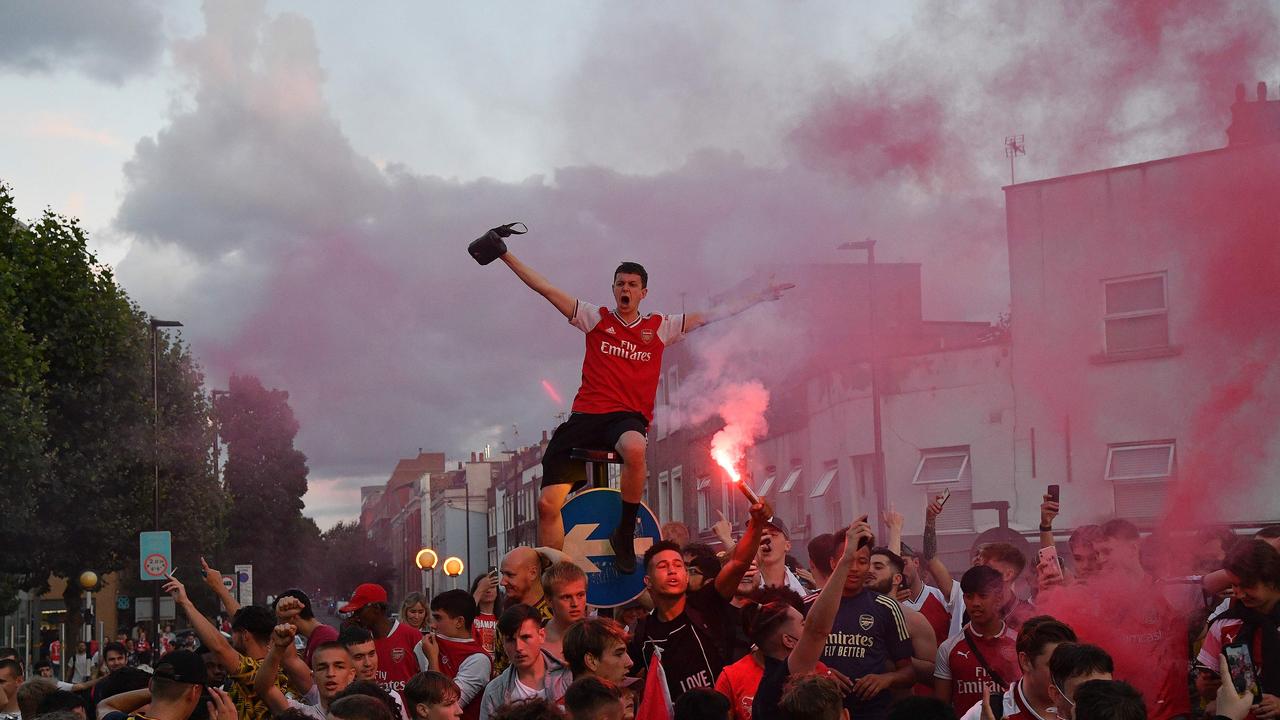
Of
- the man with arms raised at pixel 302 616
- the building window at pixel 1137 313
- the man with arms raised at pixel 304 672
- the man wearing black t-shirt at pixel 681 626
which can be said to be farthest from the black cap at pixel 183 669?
the building window at pixel 1137 313

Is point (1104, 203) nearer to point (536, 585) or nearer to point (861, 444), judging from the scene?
point (536, 585)

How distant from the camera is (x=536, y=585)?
8391mm

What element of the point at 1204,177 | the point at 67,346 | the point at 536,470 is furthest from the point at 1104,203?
the point at 536,470

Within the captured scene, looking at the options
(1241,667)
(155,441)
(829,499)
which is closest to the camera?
(1241,667)

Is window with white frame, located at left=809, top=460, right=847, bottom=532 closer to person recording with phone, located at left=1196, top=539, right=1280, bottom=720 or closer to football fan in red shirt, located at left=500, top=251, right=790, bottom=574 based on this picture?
football fan in red shirt, located at left=500, top=251, right=790, bottom=574

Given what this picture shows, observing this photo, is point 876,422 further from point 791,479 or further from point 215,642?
point 215,642

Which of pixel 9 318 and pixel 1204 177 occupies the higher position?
pixel 9 318

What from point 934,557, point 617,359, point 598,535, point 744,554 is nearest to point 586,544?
point 598,535

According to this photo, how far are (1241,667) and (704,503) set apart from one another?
33.6 meters

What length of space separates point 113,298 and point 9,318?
16.3ft

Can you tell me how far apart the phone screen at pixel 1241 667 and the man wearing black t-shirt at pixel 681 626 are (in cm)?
242

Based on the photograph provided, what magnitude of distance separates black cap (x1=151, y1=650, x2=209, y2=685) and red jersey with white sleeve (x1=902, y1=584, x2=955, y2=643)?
449 centimetres

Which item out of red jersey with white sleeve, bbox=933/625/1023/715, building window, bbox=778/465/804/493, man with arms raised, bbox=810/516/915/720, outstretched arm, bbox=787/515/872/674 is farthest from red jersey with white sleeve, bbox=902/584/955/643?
building window, bbox=778/465/804/493

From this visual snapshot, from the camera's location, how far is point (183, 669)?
668 cm
